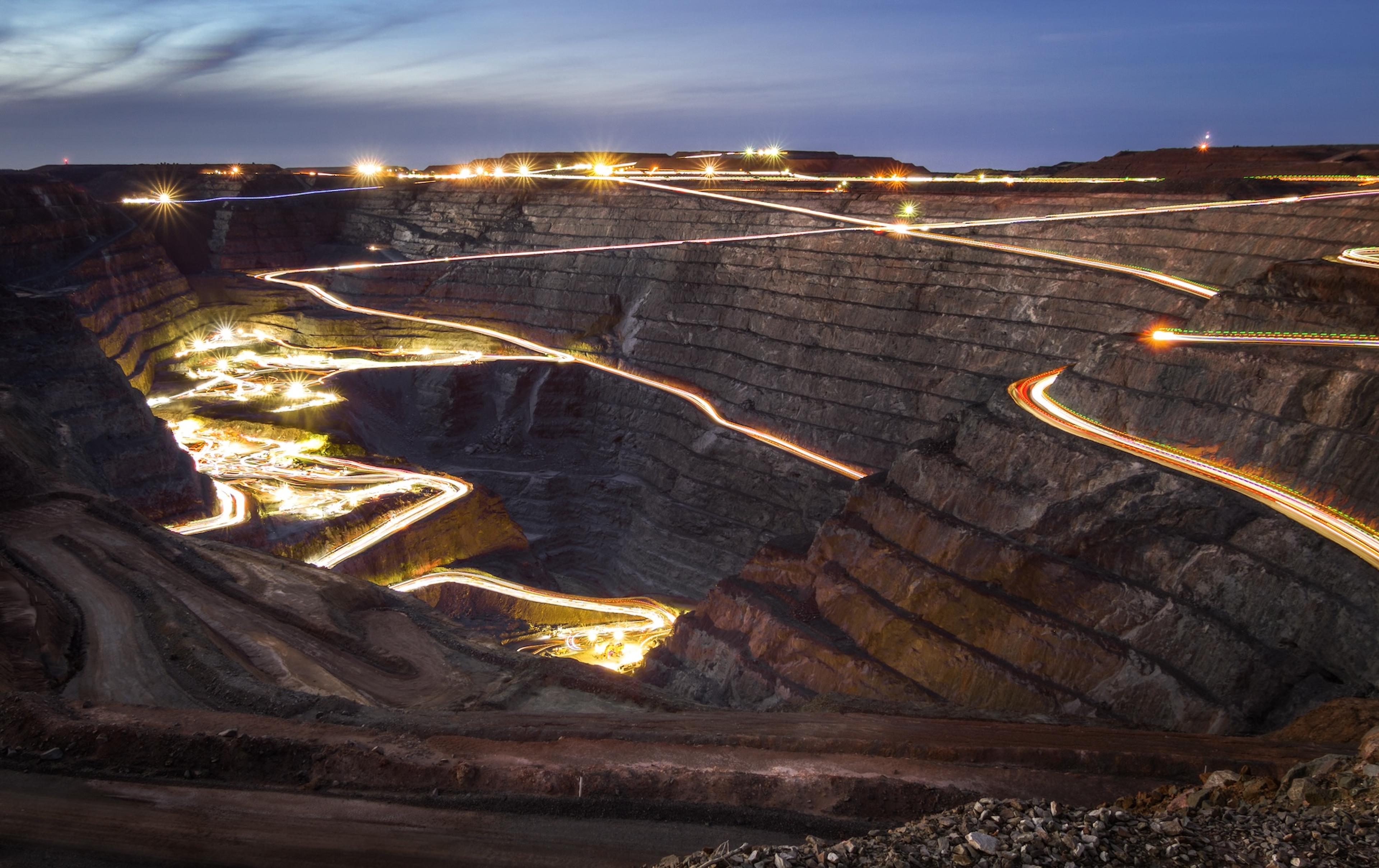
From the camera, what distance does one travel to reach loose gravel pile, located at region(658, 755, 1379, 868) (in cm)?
754

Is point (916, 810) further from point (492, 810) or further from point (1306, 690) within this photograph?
point (1306, 690)

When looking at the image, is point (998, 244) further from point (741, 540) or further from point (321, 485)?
point (321, 485)

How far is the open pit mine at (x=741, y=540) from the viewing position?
1117 cm

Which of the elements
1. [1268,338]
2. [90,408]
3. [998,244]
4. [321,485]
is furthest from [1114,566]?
[90,408]

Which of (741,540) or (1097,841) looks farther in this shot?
(741,540)

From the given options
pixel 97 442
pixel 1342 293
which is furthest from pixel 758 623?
pixel 97 442

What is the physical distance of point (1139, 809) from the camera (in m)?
10.1

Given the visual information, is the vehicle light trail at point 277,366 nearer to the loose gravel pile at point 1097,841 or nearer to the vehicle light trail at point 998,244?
the vehicle light trail at point 998,244

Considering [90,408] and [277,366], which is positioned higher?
[90,408]

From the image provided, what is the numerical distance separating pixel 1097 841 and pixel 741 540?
1256 inches

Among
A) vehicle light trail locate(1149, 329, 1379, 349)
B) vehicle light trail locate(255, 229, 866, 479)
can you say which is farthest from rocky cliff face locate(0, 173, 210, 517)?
vehicle light trail locate(1149, 329, 1379, 349)

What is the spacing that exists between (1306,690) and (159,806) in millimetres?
18050

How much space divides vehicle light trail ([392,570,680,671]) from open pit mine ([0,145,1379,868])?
0.22 metres

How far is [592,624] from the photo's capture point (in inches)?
1396
